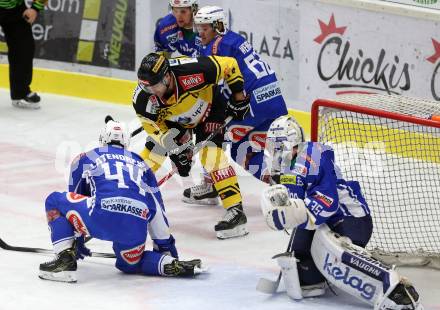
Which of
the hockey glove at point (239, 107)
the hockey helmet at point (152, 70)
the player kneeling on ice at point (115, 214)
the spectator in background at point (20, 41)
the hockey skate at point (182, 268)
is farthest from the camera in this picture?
the spectator in background at point (20, 41)

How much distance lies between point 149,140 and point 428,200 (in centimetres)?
160

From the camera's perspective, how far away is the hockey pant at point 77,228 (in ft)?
18.2

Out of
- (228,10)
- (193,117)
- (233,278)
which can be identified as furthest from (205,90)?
(228,10)

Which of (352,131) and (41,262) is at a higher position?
(352,131)

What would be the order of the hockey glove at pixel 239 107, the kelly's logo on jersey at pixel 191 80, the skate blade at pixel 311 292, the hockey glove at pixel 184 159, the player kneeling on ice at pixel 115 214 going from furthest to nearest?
the hockey glove at pixel 184 159 < the hockey glove at pixel 239 107 < the kelly's logo on jersey at pixel 191 80 < the player kneeling on ice at pixel 115 214 < the skate blade at pixel 311 292

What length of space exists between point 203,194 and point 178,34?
4.76 feet

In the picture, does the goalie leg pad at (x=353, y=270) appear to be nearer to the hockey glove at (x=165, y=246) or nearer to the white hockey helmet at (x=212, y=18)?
the hockey glove at (x=165, y=246)

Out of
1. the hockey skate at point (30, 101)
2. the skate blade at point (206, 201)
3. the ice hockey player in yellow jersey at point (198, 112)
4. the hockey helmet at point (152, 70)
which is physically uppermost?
the hockey helmet at point (152, 70)

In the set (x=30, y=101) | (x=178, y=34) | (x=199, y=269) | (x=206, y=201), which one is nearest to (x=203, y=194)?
(x=206, y=201)

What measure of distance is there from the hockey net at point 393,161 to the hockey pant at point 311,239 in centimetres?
65

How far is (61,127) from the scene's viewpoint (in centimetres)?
903

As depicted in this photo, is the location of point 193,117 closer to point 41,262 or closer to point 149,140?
point 149,140

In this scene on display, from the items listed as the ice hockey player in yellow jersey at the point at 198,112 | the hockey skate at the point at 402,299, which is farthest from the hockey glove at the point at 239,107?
the hockey skate at the point at 402,299

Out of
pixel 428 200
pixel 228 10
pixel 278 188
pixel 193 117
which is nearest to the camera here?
pixel 278 188
